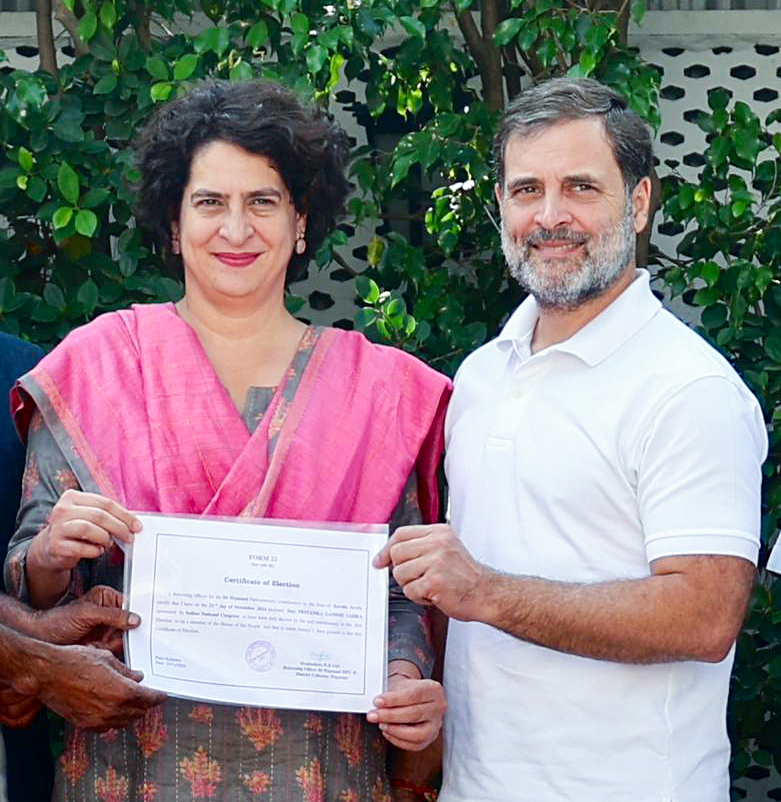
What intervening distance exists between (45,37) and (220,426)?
2.18m

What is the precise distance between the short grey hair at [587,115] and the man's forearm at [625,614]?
0.84 meters

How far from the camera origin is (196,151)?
323 centimetres

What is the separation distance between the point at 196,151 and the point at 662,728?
149cm

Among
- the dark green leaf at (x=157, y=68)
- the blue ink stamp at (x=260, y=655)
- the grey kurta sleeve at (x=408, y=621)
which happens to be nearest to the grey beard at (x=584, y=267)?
the grey kurta sleeve at (x=408, y=621)

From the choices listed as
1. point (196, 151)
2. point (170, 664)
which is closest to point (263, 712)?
point (170, 664)

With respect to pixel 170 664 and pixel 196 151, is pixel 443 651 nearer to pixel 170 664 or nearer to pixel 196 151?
pixel 170 664

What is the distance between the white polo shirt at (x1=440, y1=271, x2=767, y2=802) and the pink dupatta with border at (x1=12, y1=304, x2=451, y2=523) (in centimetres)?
22

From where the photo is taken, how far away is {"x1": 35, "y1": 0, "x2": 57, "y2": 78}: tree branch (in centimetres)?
479

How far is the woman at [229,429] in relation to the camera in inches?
119

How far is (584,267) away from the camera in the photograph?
3.12 m

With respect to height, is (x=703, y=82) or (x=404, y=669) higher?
(x=703, y=82)

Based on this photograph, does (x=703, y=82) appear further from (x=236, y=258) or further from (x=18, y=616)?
(x=18, y=616)

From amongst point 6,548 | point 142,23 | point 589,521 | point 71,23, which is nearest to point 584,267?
point 589,521

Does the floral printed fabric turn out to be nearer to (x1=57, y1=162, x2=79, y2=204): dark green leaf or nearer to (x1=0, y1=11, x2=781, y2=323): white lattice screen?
(x1=57, y1=162, x2=79, y2=204): dark green leaf
